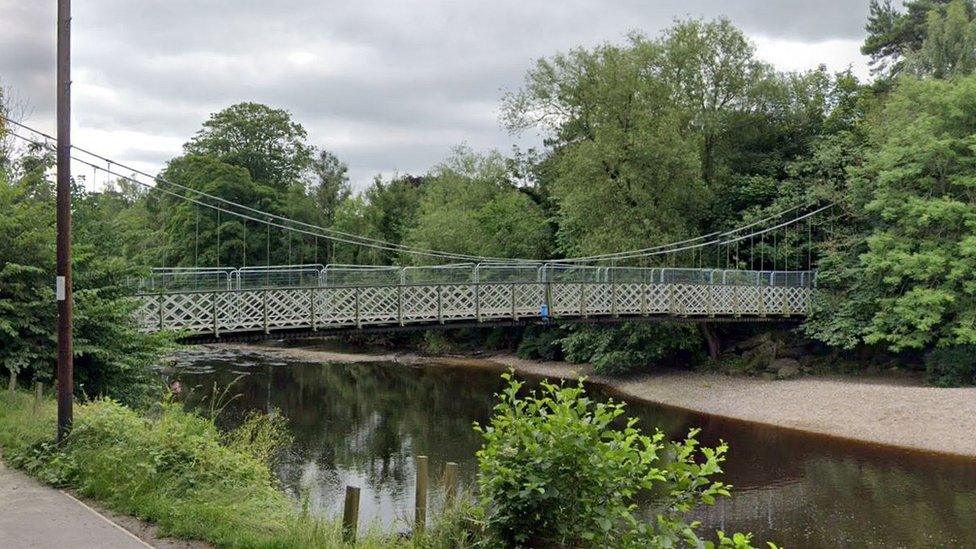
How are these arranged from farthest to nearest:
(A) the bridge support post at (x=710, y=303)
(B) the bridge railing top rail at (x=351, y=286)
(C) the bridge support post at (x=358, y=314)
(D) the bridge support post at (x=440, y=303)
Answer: (A) the bridge support post at (x=710, y=303) < (D) the bridge support post at (x=440, y=303) < (C) the bridge support post at (x=358, y=314) < (B) the bridge railing top rail at (x=351, y=286)

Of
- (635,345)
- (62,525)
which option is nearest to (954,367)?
(635,345)

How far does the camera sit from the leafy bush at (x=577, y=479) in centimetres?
489

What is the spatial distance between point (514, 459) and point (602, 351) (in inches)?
987

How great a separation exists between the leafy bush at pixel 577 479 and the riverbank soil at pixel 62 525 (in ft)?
8.42

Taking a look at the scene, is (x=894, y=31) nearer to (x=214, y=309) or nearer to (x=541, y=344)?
(x=541, y=344)

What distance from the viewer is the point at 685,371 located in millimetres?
29109

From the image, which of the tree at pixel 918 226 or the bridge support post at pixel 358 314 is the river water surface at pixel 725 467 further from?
the tree at pixel 918 226

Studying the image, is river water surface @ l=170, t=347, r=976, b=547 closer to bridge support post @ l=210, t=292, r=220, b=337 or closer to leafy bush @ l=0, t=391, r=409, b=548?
leafy bush @ l=0, t=391, r=409, b=548

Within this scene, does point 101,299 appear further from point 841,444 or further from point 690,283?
point 690,283

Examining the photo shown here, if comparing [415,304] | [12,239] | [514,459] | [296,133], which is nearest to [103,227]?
[12,239]

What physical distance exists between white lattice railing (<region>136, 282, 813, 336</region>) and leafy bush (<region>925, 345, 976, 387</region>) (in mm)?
5160

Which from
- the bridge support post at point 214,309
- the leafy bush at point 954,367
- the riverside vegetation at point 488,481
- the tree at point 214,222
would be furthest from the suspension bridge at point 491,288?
the riverside vegetation at point 488,481

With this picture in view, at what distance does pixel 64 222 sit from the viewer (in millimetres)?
8281

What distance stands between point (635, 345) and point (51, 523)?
24.5m
